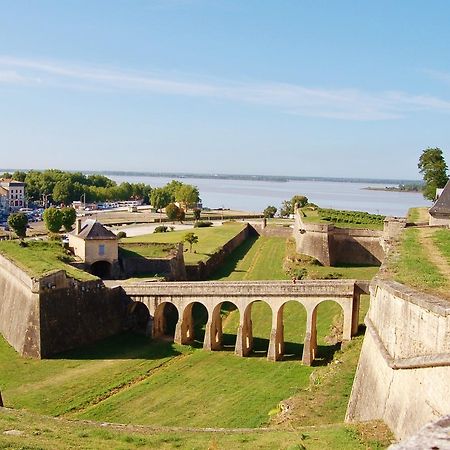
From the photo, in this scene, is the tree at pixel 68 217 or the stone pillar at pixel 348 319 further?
the tree at pixel 68 217

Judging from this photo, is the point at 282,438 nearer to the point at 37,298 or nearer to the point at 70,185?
the point at 37,298

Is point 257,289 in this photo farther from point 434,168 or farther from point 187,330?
point 434,168

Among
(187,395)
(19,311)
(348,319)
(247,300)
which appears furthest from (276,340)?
(19,311)

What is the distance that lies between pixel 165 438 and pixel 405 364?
204 inches

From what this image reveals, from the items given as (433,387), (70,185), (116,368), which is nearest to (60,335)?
(116,368)

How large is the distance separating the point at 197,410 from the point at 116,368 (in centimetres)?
528

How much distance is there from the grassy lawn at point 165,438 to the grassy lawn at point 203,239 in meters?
27.7

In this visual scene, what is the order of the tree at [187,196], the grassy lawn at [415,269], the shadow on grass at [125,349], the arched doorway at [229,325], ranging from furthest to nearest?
the tree at [187,196], the arched doorway at [229,325], the shadow on grass at [125,349], the grassy lawn at [415,269]


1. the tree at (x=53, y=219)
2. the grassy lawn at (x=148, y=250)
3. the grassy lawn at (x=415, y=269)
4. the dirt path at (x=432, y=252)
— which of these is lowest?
the grassy lawn at (x=148, y=250)

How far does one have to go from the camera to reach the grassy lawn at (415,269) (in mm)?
15078

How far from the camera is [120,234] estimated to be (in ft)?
165

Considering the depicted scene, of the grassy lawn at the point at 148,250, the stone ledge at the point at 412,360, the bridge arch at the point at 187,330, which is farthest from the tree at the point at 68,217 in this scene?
the stone ledge at the point at 412,360

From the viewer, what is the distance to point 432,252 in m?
21.5

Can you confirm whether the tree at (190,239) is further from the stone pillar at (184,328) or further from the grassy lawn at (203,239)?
the stone pillar at (184,328)
